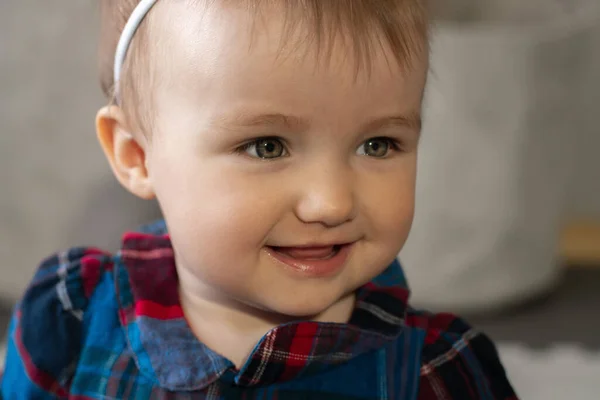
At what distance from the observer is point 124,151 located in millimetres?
794

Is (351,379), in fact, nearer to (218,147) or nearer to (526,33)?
(218,147)

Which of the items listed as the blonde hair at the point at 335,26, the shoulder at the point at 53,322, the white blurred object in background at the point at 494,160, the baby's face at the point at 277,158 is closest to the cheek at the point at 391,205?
the baby's face at the point at 277,158

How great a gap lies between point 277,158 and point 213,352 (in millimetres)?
227

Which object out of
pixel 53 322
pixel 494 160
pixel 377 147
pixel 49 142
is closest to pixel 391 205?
pixel 377 147

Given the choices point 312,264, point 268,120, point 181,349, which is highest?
point 268,120

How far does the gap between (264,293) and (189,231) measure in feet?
0.30

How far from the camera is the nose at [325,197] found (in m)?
0.63

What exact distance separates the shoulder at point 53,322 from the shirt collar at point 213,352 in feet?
0.15

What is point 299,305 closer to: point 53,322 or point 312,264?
point 312,264

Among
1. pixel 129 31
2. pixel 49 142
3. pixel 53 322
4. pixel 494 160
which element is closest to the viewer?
pixel 129 31

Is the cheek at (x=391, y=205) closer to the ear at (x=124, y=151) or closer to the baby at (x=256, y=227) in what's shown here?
the baby at (x=256, y=227)

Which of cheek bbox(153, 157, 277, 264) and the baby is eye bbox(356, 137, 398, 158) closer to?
the baby

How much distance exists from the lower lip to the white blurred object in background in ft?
2.43

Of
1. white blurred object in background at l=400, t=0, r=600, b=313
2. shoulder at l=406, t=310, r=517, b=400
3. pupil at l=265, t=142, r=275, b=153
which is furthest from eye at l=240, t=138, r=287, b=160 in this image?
white blurred object in background at l=400, t=0, r=600, b=313
